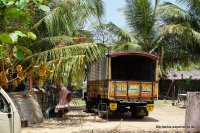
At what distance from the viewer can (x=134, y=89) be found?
49.3 feet

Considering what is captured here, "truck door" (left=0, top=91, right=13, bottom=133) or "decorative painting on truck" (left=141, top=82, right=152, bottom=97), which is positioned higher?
"decorative painting on truck" (left=141, top=82, right=152, bottom=97)

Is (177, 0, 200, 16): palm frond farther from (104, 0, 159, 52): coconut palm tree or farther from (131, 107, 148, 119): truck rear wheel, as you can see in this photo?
(131, 107, 148, 119): truck rear wheel

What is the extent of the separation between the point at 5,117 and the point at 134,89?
9658mm

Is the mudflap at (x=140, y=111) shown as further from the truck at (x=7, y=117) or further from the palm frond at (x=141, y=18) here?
the palm frond at (x=141, y=18)

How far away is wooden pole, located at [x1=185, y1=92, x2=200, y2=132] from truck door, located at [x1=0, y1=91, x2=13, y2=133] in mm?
5595

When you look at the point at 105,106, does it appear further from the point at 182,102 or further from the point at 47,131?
the point at 182,102

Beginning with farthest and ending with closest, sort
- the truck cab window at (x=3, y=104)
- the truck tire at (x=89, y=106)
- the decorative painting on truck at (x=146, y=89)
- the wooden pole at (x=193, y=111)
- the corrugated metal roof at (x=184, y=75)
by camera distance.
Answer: the corrugated metal roof at (x=184, y=75) → the truck tire at (x=89, y=106) → the decorative painting on truck at (x=146, y=89) → the wooden pole at (x=193, y=111) → the truck cab window at (x=3, y=104)

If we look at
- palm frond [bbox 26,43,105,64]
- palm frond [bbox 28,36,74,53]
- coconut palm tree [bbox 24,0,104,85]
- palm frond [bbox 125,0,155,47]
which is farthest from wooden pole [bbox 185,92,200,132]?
palm frond [bbox 125,0,155,47]

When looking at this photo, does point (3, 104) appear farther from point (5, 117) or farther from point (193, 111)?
point (193, 111)

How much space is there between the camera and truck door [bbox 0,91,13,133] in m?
5.65

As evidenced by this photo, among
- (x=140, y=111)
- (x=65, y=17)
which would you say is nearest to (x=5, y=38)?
(x=65, y=17)

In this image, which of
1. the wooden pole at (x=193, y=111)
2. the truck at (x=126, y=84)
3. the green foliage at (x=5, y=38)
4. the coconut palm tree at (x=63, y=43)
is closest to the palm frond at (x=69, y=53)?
the coconut palm tree at (x=63, y=43)

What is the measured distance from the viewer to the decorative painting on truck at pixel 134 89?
14961mm

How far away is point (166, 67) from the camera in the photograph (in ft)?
91.1
